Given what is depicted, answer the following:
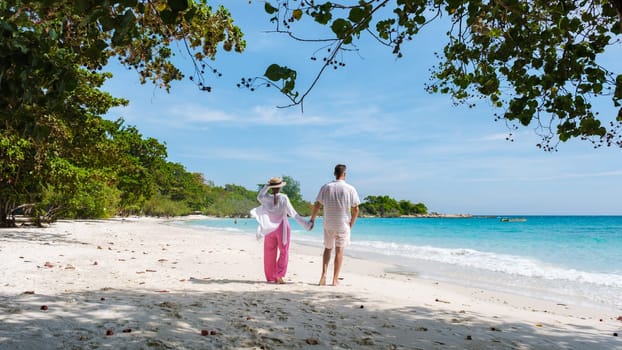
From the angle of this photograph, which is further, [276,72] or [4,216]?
[4,216]

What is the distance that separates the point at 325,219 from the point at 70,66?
4.38 meters

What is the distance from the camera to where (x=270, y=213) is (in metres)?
6.96

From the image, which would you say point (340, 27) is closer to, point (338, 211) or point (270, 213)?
point (338, 211)

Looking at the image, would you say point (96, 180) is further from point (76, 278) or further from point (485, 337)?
point (485, 337)

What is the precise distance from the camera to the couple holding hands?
6637mm

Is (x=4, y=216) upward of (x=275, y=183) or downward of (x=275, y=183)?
downward

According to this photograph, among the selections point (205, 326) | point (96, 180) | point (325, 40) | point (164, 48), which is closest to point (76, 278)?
point (205, 326)

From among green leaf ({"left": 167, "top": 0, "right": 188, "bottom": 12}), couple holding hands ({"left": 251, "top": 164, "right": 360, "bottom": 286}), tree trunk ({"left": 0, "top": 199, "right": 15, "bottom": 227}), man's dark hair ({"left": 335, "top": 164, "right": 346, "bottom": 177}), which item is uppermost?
green leaf ({"left": 167, "top": 0, "right": 188, "bottom": 12})

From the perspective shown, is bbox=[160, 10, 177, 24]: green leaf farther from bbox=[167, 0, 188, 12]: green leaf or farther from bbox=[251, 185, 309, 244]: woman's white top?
bbox=[251, 185, 309, 244]: woman's white top

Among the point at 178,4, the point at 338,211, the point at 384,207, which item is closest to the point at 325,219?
the point at 338,211

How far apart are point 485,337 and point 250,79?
10.3 feet

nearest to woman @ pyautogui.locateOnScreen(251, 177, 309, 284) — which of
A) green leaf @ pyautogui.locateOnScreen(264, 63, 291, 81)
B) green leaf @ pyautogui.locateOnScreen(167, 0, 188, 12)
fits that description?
green leaf @ pyautogui.locateOnScreen(264, 63, 291, 81)

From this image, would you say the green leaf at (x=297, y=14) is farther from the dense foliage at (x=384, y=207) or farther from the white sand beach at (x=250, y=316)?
the dense foliage at (x=384, y=207)

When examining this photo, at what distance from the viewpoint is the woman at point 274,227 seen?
690cm
